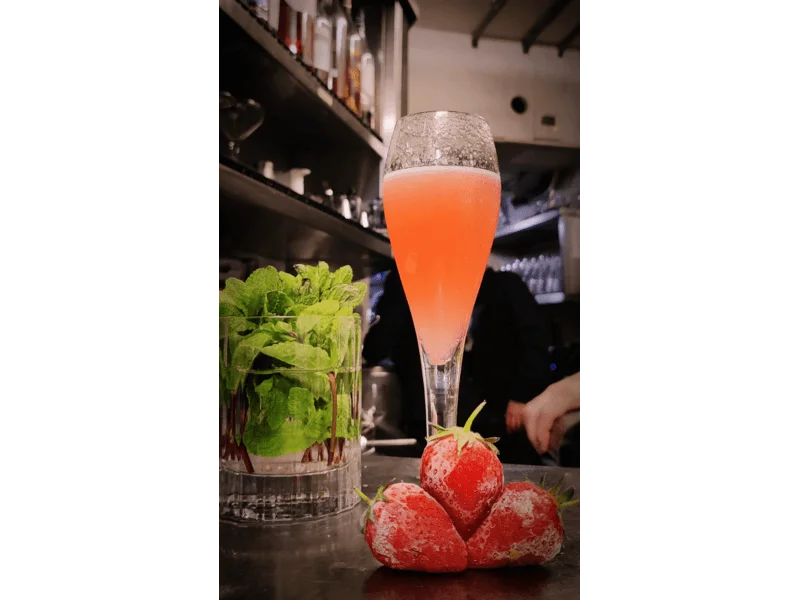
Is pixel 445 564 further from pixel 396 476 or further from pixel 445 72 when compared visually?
pixel 445 72

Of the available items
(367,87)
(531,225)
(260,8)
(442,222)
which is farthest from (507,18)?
(367,87)

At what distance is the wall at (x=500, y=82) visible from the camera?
0.87 metres

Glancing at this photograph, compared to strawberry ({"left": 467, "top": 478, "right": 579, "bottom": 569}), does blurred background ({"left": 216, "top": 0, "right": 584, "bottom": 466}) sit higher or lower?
higher

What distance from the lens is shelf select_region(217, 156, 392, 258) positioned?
40.9 inches

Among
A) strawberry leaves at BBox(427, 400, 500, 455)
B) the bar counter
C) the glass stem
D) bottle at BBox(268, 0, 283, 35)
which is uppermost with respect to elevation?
bottle at BBox(268, 0, 283, 35)

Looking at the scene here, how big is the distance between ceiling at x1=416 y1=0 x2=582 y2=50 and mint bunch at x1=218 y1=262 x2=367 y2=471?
0.47m

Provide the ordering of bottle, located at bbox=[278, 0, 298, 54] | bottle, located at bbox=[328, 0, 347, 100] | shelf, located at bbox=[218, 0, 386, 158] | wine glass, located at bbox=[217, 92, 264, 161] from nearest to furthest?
1. shelf, located at bbox=[218, 0, 386, 158]
2. wine glass, located at bbox=[217, 92, 264, 161]
3. bottle, located at bbox=[278, 0, 298, 54]
4. bottle, located at bbox=[328, 0, 347, 100]

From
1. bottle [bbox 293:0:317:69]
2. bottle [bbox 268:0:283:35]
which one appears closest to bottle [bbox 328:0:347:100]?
bottle [bbox 293:0:317:69]

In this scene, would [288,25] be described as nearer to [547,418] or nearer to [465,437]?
[547,418]

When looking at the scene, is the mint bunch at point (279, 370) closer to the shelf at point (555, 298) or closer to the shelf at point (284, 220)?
the shelf at point (284, 220)

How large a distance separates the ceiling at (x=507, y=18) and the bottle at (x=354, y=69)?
0.90 m

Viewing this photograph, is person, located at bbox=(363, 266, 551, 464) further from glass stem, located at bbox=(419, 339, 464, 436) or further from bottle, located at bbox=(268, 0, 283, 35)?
bottle, located at bbox=(268, 0, 283, 35)

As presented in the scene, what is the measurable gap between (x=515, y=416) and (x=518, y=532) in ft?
2.61

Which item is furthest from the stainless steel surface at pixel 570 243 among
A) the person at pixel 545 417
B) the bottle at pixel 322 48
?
the bottle at pixel 322 48
